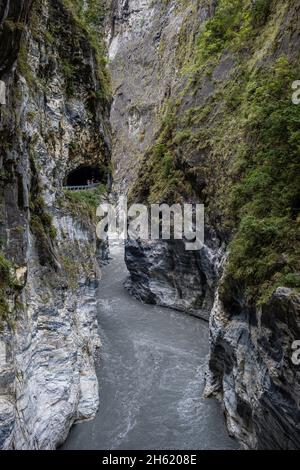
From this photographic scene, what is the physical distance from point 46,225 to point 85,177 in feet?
33.9

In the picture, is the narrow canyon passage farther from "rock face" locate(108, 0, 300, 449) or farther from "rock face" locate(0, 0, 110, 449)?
"rock face" locate(108, 0, 300, 449)

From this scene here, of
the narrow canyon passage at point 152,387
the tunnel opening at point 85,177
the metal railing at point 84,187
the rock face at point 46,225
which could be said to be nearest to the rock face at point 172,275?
the narrow canyon passage at point 152,387

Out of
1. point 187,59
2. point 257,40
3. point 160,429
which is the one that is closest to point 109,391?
point 160,429

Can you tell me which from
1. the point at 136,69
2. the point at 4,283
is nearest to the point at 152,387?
the point at 4,283

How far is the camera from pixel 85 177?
81.7ft

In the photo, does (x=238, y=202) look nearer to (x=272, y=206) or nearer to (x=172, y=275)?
(x=272, y=206)

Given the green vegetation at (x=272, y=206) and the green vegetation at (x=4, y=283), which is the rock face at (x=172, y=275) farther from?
the green vegetation at (x=4, y=283)

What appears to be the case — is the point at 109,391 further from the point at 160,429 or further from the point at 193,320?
the point at 193,320

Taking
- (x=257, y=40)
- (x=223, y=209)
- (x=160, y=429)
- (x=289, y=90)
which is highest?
(x=257, y=40)

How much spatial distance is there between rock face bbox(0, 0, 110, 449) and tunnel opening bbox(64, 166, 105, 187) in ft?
2.74

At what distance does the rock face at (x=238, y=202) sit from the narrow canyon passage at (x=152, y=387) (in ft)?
3.65

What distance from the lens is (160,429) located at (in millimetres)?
14711

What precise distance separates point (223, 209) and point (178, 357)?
752 centimetres
